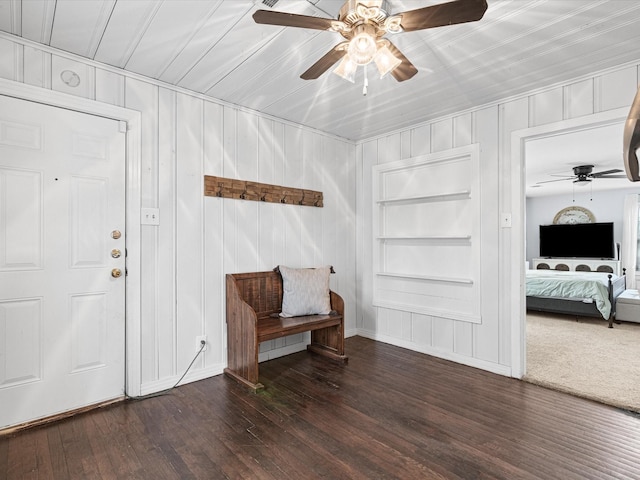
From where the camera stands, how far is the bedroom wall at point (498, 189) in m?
2.64

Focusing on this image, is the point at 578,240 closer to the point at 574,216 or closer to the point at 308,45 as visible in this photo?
the point at 574,216

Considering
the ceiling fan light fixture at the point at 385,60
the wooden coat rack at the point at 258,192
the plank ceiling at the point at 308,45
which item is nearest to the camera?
the ceiling fan light fixture at the point at 385,60

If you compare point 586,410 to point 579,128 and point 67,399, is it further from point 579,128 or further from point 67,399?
point 67,399

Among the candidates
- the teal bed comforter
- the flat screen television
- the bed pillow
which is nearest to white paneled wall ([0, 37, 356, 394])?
the bed pillow

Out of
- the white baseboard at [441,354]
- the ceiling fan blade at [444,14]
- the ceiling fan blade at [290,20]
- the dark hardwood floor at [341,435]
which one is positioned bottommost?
the dark hardwood floor at [341,435]

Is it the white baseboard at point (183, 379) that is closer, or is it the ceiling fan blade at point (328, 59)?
the ceiling fan blade at point (328, 59)

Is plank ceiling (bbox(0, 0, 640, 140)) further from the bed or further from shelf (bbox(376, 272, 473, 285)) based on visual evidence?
the bed

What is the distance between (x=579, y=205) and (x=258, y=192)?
324 inches

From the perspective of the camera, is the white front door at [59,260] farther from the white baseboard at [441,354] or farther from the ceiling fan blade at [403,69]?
the white baseboard at [441,354]

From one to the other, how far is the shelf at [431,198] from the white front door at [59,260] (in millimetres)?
2636

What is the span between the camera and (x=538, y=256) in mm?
8664

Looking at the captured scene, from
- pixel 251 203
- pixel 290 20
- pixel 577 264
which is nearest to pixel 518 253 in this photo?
pixel 251 203

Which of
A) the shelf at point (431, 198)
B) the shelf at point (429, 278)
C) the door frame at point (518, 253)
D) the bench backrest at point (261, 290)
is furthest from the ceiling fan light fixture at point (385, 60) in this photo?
the shelf at point (429, 278)

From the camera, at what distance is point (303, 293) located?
327cm
